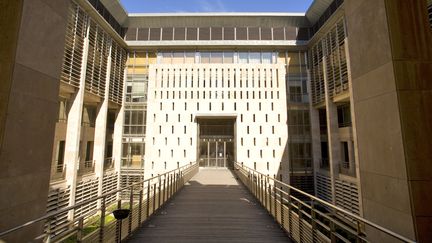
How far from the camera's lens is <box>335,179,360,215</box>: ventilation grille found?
15.8m

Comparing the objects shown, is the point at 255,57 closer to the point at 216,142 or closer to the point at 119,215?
the point at 216,142

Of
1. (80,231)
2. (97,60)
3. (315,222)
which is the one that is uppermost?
(97,60)

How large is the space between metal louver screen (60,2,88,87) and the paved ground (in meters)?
13.1

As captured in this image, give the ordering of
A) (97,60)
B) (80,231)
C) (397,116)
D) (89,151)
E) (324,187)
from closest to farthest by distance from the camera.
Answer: (80,231), (397,116), (97,60), (89,151), (324,187)

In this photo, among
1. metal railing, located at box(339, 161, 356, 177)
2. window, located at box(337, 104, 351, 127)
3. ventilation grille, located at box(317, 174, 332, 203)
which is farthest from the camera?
ventilation grille, located at box(317, 174, 332, 203)

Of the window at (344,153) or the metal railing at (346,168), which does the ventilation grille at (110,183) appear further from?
the window at (344,153)

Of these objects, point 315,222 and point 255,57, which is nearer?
point 315,222

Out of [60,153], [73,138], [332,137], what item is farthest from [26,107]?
[332,137]

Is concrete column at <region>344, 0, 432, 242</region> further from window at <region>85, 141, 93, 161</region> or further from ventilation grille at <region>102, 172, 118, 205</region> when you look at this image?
window at <region>85, 141, 93, 161</region>

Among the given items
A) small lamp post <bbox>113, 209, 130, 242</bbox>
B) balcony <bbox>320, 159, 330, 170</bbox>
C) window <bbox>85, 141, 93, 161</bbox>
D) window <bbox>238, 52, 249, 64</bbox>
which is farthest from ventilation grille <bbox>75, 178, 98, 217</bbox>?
balcony <bbox>320, 159, 330, 170</bbox>

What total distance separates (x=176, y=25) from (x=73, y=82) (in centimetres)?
1407

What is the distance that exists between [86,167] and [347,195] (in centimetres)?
2185

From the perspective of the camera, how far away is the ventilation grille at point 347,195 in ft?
52.0

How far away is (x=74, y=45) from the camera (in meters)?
16.0
